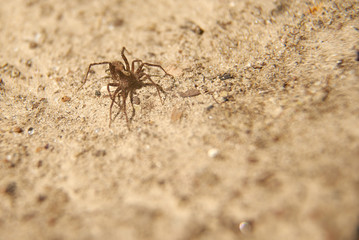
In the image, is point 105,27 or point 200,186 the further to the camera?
point 105,27

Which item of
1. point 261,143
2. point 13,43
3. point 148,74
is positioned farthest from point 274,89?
point 13,43

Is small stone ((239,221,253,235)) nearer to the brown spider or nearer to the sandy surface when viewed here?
the sandy surface

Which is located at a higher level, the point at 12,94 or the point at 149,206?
the point at 12,94

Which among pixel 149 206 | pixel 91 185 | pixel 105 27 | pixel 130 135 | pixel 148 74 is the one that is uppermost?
pixel 105 27

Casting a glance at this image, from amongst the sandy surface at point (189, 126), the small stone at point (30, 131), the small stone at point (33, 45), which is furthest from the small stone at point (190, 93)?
the small stone at point (33, 45)

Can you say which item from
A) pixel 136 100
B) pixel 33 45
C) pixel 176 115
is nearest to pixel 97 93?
pixel 136 100

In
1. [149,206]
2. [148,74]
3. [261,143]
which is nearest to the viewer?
[149,206]

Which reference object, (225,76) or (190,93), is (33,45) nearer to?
(190,93)

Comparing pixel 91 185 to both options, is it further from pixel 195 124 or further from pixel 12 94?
pixel 12 94

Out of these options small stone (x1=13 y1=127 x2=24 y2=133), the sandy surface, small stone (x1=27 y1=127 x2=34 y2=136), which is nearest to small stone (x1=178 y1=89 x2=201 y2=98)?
the sandy surface

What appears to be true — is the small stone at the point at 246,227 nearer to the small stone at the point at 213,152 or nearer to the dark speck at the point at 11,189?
the small stone at the point at 213,152
